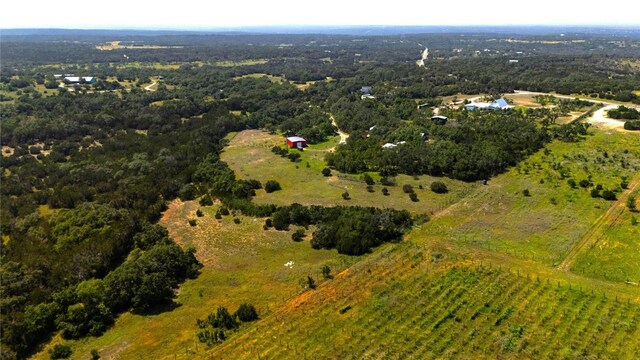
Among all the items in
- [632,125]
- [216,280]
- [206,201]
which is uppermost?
[632,125]

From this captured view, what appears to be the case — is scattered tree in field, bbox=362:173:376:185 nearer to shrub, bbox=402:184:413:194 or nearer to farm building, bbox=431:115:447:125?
shrub, bbox=402:184:413:194

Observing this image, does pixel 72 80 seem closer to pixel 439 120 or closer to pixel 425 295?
pixel 439 120

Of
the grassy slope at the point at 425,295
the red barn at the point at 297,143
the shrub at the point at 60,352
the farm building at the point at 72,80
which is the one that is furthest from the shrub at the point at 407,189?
the farm building at the point at 72,80

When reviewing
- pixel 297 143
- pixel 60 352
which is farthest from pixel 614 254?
pixel 297 143

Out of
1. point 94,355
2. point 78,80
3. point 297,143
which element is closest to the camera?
point 94,355

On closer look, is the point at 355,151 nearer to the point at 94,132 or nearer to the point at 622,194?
the point at 622,194

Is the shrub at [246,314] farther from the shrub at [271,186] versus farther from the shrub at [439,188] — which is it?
the shrub at [439,188]

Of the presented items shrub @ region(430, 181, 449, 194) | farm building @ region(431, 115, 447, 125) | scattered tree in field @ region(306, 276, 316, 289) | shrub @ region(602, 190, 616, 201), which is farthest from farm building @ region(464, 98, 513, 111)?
scattered tree in field @ region(306, 276, 316, 289)
